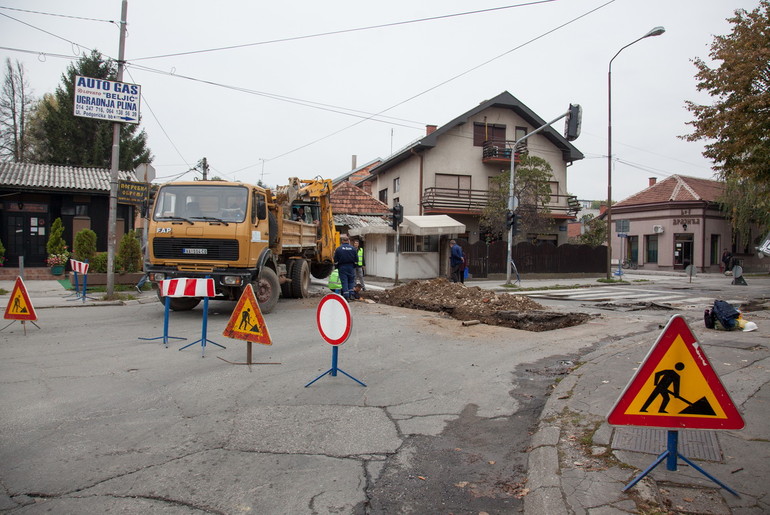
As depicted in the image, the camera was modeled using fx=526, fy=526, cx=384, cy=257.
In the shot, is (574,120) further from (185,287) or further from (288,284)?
(185,287)

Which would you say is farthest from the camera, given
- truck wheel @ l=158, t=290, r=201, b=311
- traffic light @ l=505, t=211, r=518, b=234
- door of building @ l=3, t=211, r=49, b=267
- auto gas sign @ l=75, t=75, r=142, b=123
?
traffic light @ l=505, t=211, r=518, b=234

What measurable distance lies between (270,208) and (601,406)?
29.5ft

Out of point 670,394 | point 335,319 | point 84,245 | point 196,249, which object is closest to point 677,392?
point 670,394

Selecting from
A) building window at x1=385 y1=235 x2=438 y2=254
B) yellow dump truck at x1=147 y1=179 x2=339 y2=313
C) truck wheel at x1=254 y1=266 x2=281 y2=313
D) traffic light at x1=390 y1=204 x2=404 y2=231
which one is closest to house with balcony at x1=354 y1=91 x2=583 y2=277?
building window at x1=385 y1=235 x2=438 y2=254

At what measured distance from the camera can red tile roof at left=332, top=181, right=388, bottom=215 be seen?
32.2 metres

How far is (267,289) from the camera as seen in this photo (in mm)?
Result: 11586

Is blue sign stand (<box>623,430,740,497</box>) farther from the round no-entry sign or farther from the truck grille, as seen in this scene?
the truck grille

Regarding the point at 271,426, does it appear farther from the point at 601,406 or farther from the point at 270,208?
the point at 270,208

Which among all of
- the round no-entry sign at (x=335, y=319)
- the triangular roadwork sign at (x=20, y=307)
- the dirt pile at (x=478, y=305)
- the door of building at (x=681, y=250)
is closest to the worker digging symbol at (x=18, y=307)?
the triangular roadwork sign at (x=20, y=307)

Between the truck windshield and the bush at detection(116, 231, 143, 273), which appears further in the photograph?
the bush at detection(116, 231, 143, 273)

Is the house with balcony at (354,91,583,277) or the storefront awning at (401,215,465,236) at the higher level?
the house with balcony at (354,91,583,277)

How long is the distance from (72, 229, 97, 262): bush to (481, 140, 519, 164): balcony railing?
72.1 ft

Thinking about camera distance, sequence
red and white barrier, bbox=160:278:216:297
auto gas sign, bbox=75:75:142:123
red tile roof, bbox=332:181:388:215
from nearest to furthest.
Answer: red and white barrier, bbox=160:278:216:297
auto gas sign, bbox=75:75:142:123
red tile roof, bbox=332:181:388:215

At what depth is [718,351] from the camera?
7.57 meters
